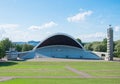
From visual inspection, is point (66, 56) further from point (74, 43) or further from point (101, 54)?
point (101, 54)

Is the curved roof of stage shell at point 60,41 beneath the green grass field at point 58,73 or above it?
above

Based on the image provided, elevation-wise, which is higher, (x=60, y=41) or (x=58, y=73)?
(x=60, y=41)

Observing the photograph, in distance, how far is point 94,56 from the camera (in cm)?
9925

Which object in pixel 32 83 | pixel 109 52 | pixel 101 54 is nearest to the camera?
pixel 32 83

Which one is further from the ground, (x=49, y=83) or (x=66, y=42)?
(x=66, y=42)

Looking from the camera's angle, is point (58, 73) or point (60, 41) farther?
point (60, 41)

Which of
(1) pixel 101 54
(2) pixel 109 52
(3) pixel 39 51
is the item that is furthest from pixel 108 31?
(3) pixel 39 51

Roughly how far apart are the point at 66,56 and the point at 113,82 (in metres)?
69.2

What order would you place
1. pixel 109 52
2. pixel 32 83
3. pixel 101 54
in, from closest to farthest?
pixel 32 83
pixel 109 52
pixel 101 54

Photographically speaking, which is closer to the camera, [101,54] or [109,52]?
[109,52]

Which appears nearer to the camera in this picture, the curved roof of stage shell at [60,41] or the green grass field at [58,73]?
the green grass field at [58,73]

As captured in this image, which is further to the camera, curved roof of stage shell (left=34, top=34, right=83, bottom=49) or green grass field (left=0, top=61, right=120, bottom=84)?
curved roof of stage shell (left=34, top=34, right=83, bottom=49)

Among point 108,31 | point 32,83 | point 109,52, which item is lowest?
point 32,83

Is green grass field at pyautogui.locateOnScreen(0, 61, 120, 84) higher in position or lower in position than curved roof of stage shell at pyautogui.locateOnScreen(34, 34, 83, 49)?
lower
